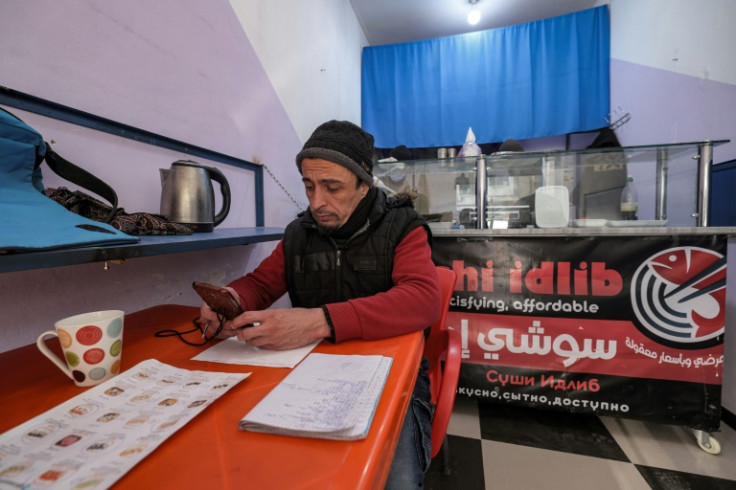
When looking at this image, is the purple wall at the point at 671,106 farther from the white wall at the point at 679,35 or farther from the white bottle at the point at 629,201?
the white bottle at the point at 629,201

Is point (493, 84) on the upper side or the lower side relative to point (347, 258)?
upper

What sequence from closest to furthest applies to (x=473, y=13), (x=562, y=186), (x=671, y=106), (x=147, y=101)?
(x=147, y=101), (x=562, y=186), (x=671, y=106), (x=473, y=13)

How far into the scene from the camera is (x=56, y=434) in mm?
438

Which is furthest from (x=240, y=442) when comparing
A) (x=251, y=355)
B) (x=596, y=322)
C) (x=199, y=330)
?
(x=596, y=322)

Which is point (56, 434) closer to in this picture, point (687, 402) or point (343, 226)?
point (343, 226)

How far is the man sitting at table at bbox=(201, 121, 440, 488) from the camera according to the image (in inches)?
33.1

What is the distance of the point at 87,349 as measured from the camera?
1.92 ft

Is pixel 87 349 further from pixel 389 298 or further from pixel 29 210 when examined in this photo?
pixel 389 298

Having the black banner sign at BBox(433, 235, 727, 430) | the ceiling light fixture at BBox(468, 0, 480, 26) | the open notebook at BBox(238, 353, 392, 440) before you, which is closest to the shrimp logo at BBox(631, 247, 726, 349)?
the black banner sign at BBox(433, 235, 727, 430)

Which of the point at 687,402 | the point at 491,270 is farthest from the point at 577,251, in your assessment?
the point at 687,402

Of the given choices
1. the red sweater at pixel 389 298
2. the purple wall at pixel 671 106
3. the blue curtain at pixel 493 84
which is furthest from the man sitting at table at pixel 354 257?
the blue curtain at pixel 493 84

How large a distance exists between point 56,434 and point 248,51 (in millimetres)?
1778

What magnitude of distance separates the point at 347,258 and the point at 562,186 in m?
1.44

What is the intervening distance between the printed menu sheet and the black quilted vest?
50 cm
